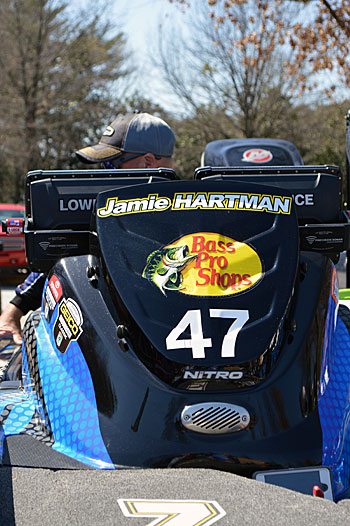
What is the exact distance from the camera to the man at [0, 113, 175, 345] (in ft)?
12.5

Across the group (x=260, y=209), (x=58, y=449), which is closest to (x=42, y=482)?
(x=58, y=449)

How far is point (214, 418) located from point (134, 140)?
219cm

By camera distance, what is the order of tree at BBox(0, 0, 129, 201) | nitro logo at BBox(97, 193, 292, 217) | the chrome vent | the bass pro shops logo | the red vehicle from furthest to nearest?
tree at BBox(0, 0, 129, 201) < the red vehicle < nitro logo at BBox(97, 193, 292, 217) < the bass pro shops logo < the chrome vent

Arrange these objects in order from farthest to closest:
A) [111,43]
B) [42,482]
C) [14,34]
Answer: [111,43] < [14,34] < [42,482]

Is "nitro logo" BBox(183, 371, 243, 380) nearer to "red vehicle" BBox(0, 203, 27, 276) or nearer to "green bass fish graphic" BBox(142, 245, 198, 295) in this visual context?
"green bass fish graphic" BBox(142, 245, 198, 295)

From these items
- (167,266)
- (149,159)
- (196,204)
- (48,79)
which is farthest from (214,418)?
(48,79)

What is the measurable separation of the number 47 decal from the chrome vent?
0.15 meters

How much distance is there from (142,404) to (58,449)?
0.30 meters

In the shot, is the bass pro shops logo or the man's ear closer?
the bass pro shops logo

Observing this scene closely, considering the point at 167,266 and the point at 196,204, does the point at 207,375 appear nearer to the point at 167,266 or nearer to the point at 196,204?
the point at 167,266

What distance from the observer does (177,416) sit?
1.98 m

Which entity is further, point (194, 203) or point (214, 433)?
point (194, 203)

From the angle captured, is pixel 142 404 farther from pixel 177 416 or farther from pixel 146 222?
pixel 146 222

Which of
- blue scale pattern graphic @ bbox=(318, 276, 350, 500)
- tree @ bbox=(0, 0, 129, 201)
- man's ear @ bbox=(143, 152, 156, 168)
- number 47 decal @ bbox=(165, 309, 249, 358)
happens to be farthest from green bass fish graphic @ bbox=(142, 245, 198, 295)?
tree @ bbox=(0, 0, 129, 201)
